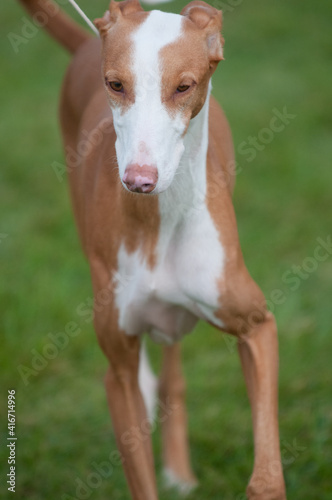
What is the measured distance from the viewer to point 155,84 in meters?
2.71

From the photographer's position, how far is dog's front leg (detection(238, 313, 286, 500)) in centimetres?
→ 320

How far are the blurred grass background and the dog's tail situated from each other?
1.74 m

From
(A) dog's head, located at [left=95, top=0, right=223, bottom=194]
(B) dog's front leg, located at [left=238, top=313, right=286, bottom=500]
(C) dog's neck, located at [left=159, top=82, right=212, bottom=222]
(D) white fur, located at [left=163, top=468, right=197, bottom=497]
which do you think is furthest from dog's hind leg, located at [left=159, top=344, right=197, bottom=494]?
(A) dog's head, located at [left=95, top=0, right=223, bottom=194]

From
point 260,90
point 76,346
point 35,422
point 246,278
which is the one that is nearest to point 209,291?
point 246,278

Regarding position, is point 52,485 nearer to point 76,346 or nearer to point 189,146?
point 76,346

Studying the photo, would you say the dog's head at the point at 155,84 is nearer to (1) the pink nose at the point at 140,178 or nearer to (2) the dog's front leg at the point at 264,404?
(1) the pink nose at the point at 140,178

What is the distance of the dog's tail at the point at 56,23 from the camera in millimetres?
4766

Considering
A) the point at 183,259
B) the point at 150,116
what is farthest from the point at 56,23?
the point at 150,116

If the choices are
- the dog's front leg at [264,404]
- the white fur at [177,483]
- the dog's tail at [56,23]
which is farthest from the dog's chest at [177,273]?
the dog's tail at [56,23]

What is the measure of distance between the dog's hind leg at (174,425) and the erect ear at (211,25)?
2.05 m

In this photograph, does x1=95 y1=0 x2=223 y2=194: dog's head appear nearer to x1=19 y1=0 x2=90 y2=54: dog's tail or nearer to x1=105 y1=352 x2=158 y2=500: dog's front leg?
x1=105 y1=352 x2=158 y2=500: dog's front leg

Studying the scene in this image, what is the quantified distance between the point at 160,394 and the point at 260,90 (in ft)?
17.8

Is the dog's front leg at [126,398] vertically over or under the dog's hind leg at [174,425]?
over

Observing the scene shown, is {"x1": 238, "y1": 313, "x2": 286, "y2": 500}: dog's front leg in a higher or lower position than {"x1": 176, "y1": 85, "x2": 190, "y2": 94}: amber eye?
lower
